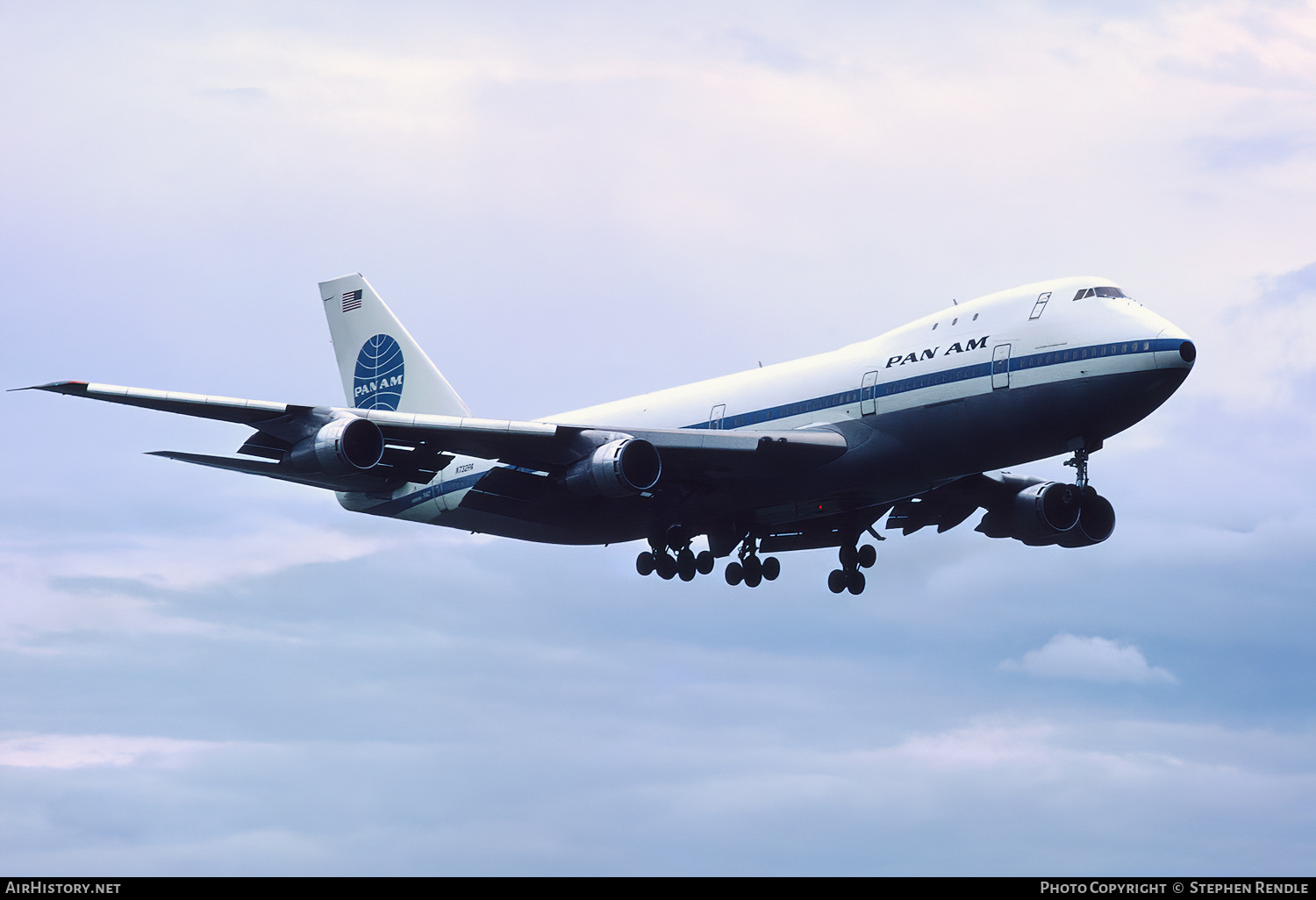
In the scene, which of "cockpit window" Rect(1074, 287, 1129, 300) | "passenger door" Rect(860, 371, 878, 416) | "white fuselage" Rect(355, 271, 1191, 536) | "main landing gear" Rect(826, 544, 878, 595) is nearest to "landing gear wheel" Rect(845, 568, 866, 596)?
"main landing gear" Rect(826, 544, 878, 595)

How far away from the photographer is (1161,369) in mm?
33781

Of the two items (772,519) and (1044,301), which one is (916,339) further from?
(772,519)

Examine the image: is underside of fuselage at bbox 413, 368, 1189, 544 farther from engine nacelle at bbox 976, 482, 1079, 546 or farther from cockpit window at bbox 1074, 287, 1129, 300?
engine nacelle at bbox 976, 482, 1079, 546

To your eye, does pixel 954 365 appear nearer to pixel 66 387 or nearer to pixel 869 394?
pixel 869 394

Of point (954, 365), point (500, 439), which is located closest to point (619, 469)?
point (500, 439)

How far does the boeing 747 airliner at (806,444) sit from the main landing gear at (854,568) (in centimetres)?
7

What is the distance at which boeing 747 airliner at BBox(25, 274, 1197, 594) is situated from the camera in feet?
115

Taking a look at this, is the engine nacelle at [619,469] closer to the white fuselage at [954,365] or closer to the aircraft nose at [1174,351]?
the white fuselage at [954,365]

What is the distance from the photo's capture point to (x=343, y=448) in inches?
1420

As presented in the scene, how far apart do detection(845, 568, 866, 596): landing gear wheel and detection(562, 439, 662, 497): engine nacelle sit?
413 inches

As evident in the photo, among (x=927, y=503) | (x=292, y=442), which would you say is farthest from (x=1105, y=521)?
(x=292, y=442)

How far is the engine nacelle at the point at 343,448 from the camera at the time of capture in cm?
3609

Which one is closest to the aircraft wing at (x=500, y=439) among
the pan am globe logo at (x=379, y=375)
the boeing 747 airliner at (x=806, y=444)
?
the boeing 747 airliner at (x=806, y=444)

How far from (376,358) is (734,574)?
17.0 m
